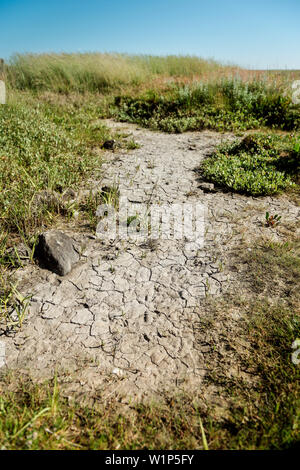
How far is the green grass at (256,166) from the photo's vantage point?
4.52m

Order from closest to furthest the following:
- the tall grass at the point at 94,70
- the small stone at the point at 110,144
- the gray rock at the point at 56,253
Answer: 1. the gray rock at the point at 56,253
2. the small stone at the point at 110,144
3. the tall grass at the point at 94,70

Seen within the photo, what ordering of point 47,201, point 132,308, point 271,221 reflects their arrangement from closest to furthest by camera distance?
point 132,308
point 271,221
point 47,201

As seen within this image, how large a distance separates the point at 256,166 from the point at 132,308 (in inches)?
142

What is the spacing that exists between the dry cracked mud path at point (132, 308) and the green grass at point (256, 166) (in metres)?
0.30

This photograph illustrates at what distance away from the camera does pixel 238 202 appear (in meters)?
4.31

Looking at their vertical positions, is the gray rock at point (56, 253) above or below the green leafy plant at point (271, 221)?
below

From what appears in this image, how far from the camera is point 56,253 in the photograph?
10.2ft

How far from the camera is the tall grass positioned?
10.5 m

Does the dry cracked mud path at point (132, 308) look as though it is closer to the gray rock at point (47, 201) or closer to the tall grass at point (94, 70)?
the gray rock at point (47, 201)

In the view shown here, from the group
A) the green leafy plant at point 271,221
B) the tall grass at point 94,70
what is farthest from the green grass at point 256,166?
the tall grass at point 94,70

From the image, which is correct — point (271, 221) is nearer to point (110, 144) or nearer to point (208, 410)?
point (208, 410)

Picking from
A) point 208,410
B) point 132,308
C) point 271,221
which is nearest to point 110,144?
point 271,221

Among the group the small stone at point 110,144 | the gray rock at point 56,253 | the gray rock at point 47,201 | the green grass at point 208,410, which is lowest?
the green grass at point 208,410
